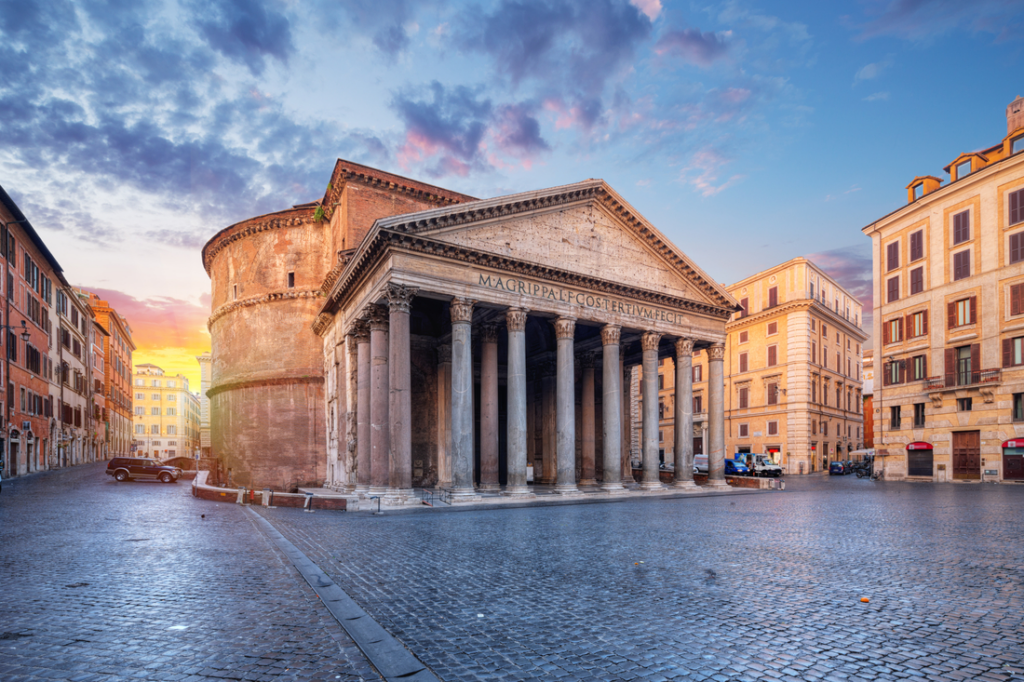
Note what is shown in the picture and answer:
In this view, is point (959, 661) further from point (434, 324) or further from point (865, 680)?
point (434, 324)

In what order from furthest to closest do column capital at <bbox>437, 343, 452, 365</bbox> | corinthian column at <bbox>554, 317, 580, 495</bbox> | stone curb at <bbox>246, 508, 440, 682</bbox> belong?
column capital at <bbox>437, 343, 452, 365</bbox>, corinthian column at <bbox>554, 317, 580, 495</bbox>, stone curb at <bbox>246, 508, 440, 682</bbox>

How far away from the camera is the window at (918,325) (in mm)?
34938

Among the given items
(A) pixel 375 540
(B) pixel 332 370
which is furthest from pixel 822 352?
(A) pixel 375 540

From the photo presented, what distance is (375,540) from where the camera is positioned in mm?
12281

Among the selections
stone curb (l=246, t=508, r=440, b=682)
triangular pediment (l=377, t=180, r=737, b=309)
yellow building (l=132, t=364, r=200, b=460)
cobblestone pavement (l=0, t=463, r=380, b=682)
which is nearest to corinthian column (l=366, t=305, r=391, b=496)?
triangular pediment (l=377, t=180, r=737, b=309)

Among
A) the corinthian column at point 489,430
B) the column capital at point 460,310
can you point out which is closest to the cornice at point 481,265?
the column capital at point 460,310

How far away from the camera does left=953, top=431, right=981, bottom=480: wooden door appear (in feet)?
105

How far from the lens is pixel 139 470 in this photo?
34344 mm

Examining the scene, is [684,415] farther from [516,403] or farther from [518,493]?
[518,493]

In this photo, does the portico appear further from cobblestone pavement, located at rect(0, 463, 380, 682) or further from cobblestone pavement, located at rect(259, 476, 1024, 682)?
cobblestone pavement, located at rect(0, 463, 380, 682)

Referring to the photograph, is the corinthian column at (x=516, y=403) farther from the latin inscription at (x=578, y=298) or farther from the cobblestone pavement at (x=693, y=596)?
the cobblestone pavement at (x=693, y=596)

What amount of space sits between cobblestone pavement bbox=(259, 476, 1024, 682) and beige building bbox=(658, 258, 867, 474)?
33676 millimetres

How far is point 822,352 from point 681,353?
26.3 metres

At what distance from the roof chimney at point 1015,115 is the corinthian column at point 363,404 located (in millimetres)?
35592
